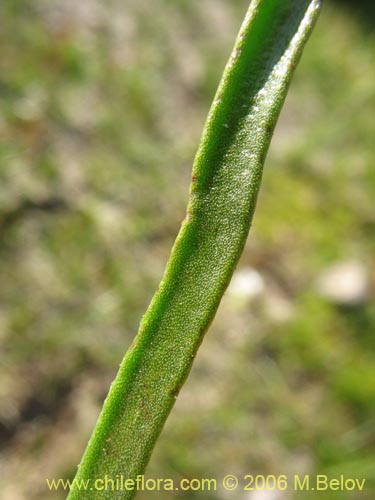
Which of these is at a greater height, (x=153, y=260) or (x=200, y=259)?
(x=153, y=260)

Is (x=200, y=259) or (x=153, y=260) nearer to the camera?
(x=200, y=259)

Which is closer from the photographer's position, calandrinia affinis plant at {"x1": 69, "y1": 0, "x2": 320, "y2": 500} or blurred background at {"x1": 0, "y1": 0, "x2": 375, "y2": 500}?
calandrinia affinis plant at {"x1": 69, "y1": 0, "x2": 320, "y2": 500}

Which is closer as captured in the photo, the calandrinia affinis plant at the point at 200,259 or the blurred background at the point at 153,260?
the calandrinia affinis plant at the point at 200,259

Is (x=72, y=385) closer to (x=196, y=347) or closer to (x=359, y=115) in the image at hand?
(x=196, y=347)

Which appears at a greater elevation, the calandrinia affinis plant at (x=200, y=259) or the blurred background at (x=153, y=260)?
the blurred background at (x=153, y=260)

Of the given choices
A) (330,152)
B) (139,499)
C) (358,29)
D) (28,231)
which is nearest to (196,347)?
(139,499)
